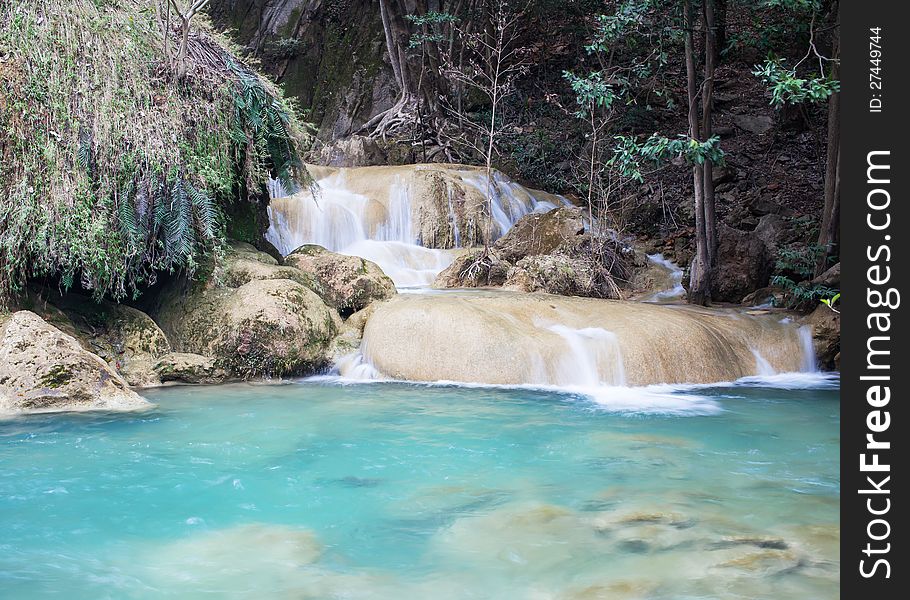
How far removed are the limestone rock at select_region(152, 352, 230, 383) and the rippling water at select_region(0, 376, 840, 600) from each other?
0.62 meters

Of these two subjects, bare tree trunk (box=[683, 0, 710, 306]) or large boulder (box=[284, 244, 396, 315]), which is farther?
bare tree trunk (box=[683, 0, 710, 306])

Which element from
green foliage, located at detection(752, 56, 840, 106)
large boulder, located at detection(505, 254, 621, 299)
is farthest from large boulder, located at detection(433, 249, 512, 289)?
green foliage, located at detection(752, 56, 840, 106)

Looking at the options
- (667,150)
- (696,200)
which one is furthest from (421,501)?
(696,200)

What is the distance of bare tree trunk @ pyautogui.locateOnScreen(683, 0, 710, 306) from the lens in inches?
392

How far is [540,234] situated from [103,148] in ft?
23.9

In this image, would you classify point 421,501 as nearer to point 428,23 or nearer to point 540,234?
point 540,234

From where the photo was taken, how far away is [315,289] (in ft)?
31.2

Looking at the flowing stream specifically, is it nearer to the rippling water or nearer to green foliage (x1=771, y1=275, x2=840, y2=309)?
the rippling water

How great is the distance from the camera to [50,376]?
6.84 metres

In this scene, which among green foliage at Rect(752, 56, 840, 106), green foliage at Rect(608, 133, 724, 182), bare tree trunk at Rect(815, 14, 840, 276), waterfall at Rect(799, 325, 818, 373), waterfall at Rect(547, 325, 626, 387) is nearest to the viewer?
green foliage at Rect(752, 56, 840, 106)

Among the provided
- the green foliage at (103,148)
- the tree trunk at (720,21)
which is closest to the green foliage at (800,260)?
the tree trunk at (720,21)

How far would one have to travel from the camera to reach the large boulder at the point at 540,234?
1304cm

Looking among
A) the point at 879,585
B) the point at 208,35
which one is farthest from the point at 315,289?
the point at 879,585

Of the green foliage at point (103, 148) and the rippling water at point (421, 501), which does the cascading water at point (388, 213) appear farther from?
the rippling water at point (421, 501)
